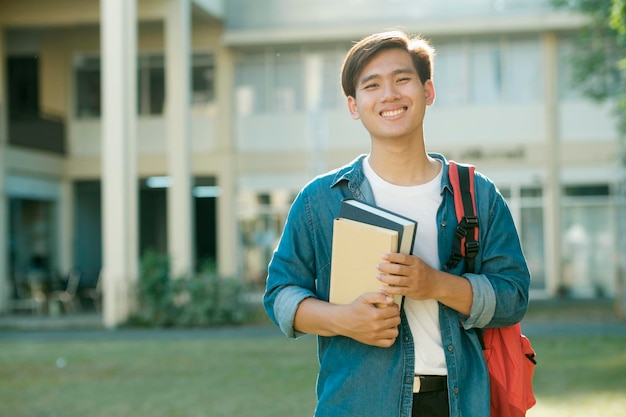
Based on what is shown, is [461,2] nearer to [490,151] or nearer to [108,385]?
[490,151]

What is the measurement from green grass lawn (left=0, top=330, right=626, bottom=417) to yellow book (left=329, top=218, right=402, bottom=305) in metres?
6.07

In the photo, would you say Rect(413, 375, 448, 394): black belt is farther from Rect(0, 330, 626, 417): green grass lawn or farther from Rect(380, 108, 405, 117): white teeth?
Rect(0, 330, 626, 417): green grass lawn

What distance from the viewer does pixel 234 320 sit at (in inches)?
757

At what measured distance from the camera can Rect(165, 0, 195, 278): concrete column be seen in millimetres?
21812

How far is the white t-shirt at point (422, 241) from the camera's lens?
257cm

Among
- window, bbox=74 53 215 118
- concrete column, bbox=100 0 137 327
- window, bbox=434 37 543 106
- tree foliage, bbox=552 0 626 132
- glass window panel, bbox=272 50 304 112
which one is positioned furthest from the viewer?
window, bbox=74 53 215 118

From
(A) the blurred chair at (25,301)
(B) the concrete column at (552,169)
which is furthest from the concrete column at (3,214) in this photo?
(B) the concrete column at (552,169)

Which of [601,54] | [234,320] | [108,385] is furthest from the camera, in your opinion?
[601,54]

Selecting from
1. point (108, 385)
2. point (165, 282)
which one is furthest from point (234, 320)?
point (108, 385)

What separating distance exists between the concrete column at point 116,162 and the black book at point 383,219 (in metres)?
17.1

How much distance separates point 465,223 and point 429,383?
1.47 ft

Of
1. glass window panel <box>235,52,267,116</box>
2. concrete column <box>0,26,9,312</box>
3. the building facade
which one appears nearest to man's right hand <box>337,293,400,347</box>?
concrete column <box>0,26,9,312</box>

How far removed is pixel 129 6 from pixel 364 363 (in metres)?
18.1

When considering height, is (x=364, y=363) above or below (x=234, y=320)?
above
